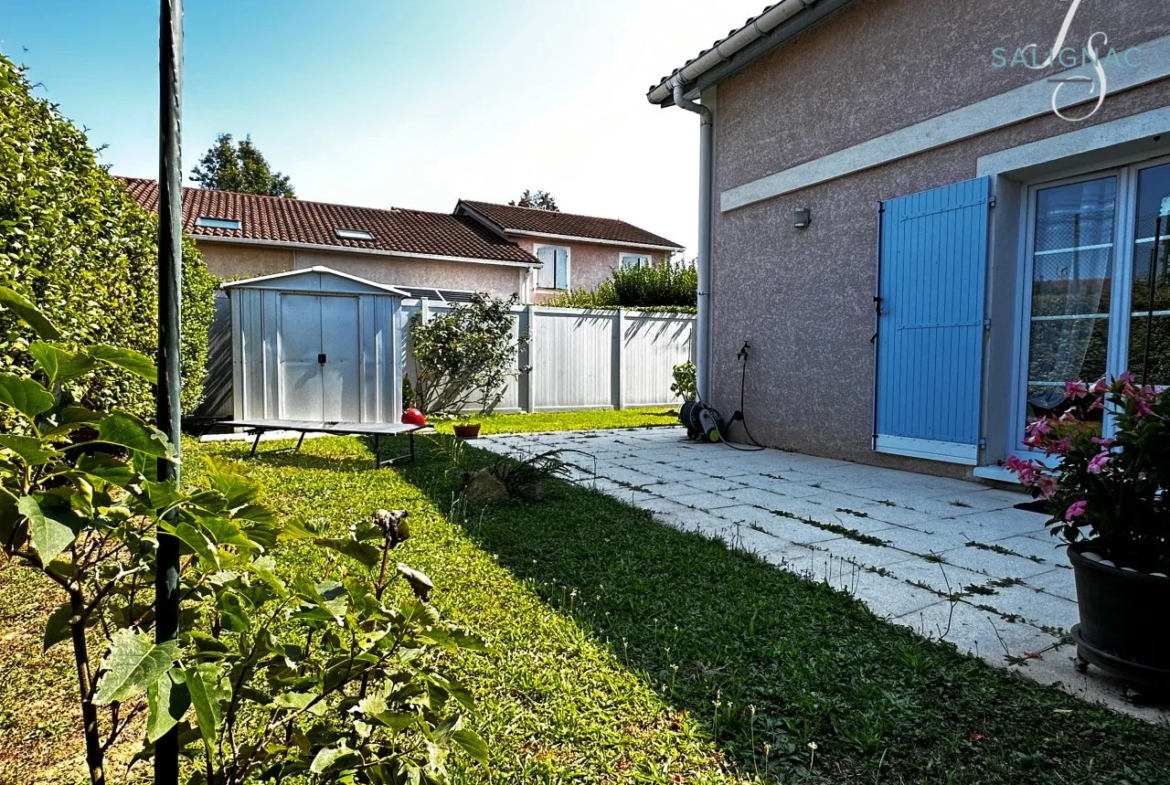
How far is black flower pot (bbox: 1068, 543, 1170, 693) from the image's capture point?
78.6 inches

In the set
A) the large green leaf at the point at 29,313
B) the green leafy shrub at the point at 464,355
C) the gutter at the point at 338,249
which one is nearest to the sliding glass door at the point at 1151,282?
the large green leaf at the point at 29,313

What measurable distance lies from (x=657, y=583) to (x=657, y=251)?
20.2 m

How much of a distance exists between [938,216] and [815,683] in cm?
471

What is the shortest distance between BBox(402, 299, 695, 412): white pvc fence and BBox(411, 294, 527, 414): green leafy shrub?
0.26 m

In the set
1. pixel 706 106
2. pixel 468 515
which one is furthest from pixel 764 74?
pixel 468 515

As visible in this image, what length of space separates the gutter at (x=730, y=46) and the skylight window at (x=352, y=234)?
32.5 feet

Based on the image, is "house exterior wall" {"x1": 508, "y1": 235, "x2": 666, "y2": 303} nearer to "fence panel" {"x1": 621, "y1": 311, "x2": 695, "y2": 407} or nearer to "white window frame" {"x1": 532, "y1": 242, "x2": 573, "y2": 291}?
"white window frame" {"x1": 532, "y1": 242, "x2": 573, "y2": 291}

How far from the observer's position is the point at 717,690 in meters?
2.08

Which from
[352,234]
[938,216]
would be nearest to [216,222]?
[352,234]

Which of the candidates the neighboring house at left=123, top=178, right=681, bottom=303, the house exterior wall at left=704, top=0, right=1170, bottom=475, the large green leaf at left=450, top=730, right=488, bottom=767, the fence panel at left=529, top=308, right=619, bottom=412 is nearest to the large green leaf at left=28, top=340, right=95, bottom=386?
the large green leaf at left=450, top=730, right=488, bottom=767

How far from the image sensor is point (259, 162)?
122ft

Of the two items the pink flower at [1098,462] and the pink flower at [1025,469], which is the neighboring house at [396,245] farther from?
the pink flower at [1098,462]

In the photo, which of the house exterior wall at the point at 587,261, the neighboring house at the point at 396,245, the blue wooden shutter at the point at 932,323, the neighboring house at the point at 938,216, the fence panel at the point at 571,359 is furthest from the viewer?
the house exterior wall at the point at 587,261

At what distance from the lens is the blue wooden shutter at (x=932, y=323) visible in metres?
5.24
